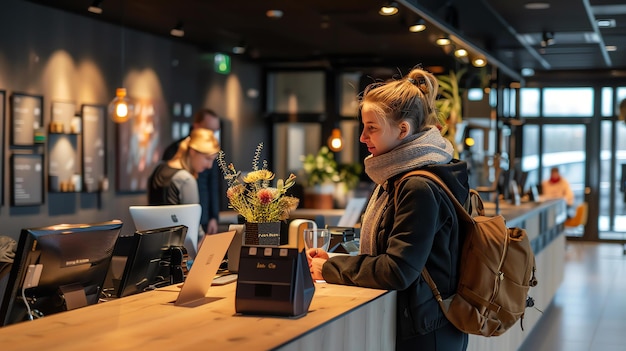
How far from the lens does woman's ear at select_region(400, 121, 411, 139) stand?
3039 millimetres

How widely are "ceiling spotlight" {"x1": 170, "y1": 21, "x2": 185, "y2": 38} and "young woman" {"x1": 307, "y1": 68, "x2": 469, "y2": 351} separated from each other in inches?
307

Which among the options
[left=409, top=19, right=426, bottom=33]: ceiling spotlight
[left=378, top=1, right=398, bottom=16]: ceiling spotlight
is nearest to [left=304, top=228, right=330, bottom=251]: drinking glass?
[left=378, top=1, right=398, bottom=16]: ceiling spotlight

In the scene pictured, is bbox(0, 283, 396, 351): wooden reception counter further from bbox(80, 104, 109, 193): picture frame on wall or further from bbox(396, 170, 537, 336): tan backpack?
bbox(80, 104, 109, 193): picture frame on wall

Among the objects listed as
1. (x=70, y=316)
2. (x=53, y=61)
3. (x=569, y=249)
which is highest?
(x=53, y=61)

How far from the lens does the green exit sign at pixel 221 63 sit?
41.0 ft

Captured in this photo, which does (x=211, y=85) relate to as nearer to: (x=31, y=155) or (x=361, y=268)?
(x=31, y=155)

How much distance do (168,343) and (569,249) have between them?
15808mm

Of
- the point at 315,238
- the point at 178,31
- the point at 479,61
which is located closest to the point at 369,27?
the point at 178,31

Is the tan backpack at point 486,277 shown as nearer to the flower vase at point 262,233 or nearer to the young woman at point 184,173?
the flower vase at point 262,233

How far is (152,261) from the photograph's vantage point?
11.2ft

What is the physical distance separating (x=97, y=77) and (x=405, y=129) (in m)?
5.76

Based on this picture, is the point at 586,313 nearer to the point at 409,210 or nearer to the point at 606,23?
the point at 606,23

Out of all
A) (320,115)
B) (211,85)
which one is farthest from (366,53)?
(211,85)

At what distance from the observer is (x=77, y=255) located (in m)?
3.04
